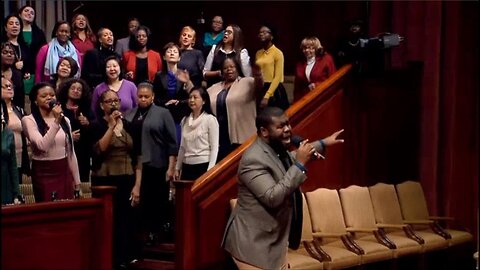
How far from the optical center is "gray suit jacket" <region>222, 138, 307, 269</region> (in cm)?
399

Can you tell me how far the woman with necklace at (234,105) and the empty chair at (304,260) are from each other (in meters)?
0.76

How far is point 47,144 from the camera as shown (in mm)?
5059

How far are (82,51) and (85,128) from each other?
55.8 inches

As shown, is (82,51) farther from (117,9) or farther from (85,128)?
(117,9)

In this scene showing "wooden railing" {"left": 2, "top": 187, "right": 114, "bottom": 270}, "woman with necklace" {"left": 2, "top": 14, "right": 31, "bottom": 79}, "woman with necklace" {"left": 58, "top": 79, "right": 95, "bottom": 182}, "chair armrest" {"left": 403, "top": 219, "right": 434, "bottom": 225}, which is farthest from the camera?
"chair armrest" {"left": 403, "top": 219, "right": 434, "bottom": 225}

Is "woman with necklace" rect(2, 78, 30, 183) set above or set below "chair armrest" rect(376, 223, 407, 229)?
above

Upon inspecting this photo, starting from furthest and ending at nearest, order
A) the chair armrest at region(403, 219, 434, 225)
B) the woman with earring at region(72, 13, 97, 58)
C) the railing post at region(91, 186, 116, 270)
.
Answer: the woman with earring at region(72, 13, 97, 58), the chair armrest at region(403, 219, 434, 225), the railing post at region(91, 186, 116, 270)

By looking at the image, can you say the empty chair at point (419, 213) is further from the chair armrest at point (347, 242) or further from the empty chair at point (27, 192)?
the empty chair at point (27, 192)

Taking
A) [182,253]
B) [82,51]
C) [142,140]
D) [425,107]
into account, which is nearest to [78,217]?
[182,253]

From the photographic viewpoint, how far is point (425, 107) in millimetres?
7219

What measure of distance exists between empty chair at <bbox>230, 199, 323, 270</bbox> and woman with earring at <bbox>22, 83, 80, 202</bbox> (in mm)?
1068

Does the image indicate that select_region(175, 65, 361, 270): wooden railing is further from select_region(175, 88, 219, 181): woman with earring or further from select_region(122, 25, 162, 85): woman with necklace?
select_region(122, 25, 162, 85): woman with necklace

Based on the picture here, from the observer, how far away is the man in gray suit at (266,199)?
4.00m

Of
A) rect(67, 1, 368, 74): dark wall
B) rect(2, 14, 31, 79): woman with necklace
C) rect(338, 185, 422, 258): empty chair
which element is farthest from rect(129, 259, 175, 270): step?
rect(67, 1, 368, 74): dark wall
